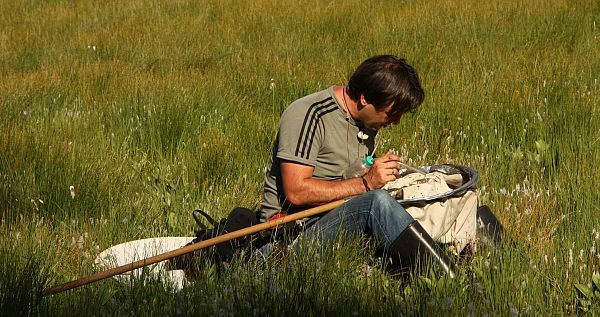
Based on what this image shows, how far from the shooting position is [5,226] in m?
4.77

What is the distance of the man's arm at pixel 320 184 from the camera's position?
4281 millimetres

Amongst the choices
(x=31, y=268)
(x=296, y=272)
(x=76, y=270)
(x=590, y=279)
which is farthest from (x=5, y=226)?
(x=590, y=279)

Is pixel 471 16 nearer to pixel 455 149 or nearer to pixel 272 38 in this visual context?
pixel 272 38

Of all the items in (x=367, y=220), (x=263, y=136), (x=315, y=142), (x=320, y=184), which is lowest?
(x=263, y=136)

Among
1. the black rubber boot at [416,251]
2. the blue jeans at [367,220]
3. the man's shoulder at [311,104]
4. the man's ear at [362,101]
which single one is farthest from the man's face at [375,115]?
the black rubber boot at [416,251]

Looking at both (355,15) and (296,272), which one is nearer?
(296,272)

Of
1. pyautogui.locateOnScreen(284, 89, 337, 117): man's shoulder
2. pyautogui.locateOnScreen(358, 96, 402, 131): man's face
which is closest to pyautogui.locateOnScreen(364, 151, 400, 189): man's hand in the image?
pyautogui.locateOnScreen(358, 96, 402, 131): man's face

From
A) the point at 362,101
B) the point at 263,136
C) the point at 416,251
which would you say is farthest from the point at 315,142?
the point at 263,136

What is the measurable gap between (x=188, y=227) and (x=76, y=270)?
0.99 meters

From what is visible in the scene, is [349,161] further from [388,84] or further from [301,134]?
[388,84]

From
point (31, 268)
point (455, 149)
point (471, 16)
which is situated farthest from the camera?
point (471, 16)

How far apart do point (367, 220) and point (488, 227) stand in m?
0.56

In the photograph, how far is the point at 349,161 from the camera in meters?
4.53

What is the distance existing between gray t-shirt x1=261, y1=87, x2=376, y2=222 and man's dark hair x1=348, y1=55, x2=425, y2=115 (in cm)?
17
